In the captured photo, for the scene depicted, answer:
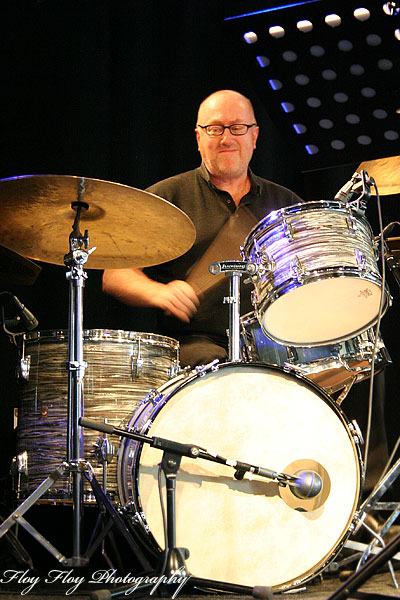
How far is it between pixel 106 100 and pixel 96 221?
120 cm

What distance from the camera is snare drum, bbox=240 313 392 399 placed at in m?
2.43

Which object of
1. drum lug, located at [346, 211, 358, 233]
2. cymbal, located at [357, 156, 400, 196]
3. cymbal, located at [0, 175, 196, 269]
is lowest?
drum lug, located at [346, 211, 358, 233]

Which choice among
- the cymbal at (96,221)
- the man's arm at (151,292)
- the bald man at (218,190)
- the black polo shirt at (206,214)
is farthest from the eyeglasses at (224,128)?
the cymbal at (96,221)

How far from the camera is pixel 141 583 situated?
1.88m

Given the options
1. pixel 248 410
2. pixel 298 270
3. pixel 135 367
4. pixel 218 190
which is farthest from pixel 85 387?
pixel 218 190

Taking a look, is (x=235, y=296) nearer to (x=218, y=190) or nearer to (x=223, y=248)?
(x=223, y=248)

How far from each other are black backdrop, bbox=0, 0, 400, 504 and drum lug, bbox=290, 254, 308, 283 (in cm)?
119

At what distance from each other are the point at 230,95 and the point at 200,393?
1.81m

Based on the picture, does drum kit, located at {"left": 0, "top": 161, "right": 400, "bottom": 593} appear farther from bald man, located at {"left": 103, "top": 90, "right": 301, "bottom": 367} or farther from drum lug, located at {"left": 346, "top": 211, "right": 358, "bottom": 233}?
bald man, located at {"left": 103, "top": 90, "right": 301, "bottom": 367}

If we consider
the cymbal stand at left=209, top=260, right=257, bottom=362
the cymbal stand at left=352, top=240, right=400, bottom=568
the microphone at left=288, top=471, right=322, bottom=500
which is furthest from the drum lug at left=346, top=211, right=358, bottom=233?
the microphone at left=288, top=471, right=322, bottom=500

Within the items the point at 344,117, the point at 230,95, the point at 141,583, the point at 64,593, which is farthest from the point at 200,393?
the point at 230,95

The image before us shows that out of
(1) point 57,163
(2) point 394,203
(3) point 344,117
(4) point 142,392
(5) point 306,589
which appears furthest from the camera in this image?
(1) point 57,163

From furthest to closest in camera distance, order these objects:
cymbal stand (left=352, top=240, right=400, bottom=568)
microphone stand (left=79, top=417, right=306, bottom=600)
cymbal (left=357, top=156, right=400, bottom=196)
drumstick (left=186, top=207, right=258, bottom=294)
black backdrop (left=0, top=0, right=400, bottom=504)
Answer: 1. black backdrop (left=0, top=0, right=400, bottom=504)
2. drumstick (left=186, top=207, right=258, bottom=294)
3. cymbal (left=357, top=156, right=400, bottom=196)
4. cymbal stand (left=352, top=240, right=400, bottom=568)
5. microphone stand (left=79, top=417, right=306, bottom=600)

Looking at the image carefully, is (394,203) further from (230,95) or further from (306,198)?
(230,95)
